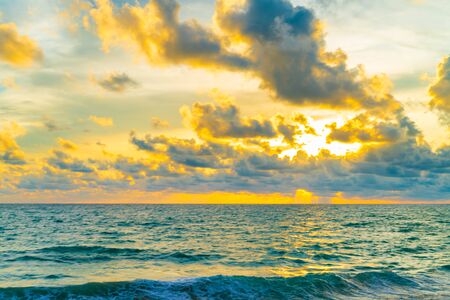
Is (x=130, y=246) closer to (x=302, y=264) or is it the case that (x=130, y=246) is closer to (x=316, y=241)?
(x=302, y=264)

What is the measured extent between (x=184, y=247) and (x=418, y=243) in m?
28.3

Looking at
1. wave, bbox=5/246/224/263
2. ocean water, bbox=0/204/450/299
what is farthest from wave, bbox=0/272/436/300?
wave, bbox=5/246/224/263

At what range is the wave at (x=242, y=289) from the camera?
2067cm

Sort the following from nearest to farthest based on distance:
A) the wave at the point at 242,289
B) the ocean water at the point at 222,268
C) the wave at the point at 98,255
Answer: the wave at the point at 242,289
the ocean water at the point at 222,268
the wave at the point at 98,255

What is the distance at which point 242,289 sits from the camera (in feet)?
73.5

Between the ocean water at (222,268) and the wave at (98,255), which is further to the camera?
the wave at (98,255)

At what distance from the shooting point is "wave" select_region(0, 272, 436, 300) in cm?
2067

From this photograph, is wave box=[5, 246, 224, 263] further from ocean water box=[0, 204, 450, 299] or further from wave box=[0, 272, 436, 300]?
wave box=[0, 272, 436, 300]

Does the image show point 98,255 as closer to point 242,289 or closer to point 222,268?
point 222,268

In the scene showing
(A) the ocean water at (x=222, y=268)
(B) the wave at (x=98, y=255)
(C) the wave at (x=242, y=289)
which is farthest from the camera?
(B) the wave at (x=98, y=255)

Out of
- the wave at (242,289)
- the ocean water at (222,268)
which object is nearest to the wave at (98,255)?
the ocean water at (222,268)

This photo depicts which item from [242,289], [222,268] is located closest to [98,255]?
[222,268]

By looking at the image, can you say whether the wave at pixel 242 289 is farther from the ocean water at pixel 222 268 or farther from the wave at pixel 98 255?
the wave at pixel 98 255

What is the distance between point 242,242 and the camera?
4412 cm
